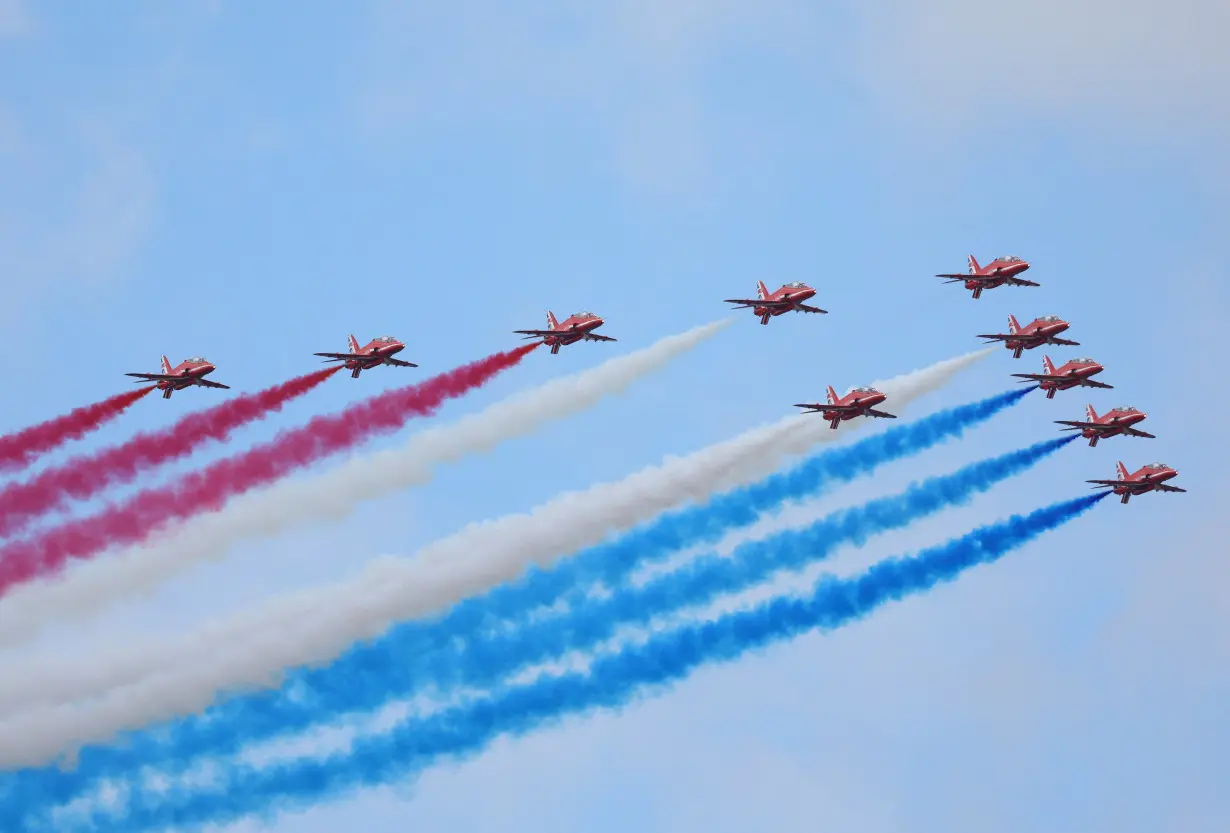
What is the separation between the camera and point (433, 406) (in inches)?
4537

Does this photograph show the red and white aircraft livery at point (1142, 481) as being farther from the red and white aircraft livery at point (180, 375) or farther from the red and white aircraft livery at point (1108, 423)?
the red and white aircraft livery at point (180, 375)

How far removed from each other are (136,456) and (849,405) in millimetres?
32996

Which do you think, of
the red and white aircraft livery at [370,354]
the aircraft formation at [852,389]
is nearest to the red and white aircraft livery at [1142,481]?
the aircraft formation at [852,389]

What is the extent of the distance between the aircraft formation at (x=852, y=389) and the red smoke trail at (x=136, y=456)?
1679mm

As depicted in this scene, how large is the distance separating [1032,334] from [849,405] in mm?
10627

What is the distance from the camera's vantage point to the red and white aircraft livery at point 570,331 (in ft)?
378

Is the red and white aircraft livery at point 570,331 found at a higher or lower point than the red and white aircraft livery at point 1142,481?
higher

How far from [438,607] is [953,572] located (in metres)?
24.0

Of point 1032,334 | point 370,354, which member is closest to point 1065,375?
point 1032,334

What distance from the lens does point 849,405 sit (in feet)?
370

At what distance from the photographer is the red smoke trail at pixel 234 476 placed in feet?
358

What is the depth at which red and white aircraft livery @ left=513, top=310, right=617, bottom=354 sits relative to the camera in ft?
378

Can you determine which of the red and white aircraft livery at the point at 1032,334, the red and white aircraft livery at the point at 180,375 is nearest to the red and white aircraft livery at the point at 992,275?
the red and white aircraft livery at the point at 1032,334

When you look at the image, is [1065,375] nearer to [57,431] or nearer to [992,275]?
[992,275]
